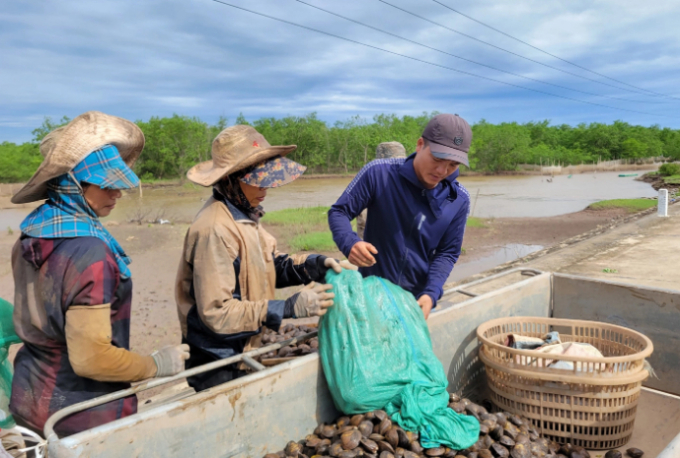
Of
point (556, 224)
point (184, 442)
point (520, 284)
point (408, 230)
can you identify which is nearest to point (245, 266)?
point (184, 442)

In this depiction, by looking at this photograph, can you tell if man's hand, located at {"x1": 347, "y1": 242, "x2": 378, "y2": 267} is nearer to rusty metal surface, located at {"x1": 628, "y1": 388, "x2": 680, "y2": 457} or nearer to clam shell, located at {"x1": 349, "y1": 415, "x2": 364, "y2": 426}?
clam shell, located at {"x1": 349, "y1": 415, "x2": 364, "y2": 426}

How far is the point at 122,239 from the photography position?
1449cm

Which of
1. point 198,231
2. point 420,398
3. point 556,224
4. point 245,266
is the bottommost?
point 556,224

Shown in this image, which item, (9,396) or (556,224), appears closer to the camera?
(9,396)

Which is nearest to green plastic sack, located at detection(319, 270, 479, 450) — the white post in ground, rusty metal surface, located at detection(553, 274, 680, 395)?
rusty metal surface, located at detection(553, 274, 680, 395)

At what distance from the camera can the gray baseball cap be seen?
2.60m

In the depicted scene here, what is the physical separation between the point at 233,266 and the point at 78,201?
634 millimetres

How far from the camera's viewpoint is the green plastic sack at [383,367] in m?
2.12

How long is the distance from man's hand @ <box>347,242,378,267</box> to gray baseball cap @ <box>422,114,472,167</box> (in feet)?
2.00

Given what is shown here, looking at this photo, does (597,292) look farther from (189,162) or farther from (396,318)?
(189,162)

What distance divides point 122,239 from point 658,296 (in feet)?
46.0

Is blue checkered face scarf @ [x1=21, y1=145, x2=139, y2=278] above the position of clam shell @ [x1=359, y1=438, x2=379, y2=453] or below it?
above

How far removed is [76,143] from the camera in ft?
5.43

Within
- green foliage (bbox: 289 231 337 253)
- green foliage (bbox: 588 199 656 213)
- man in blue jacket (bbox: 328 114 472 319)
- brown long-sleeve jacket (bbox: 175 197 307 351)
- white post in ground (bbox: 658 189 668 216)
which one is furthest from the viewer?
green foliage (bbox: 588 199 656 213)
